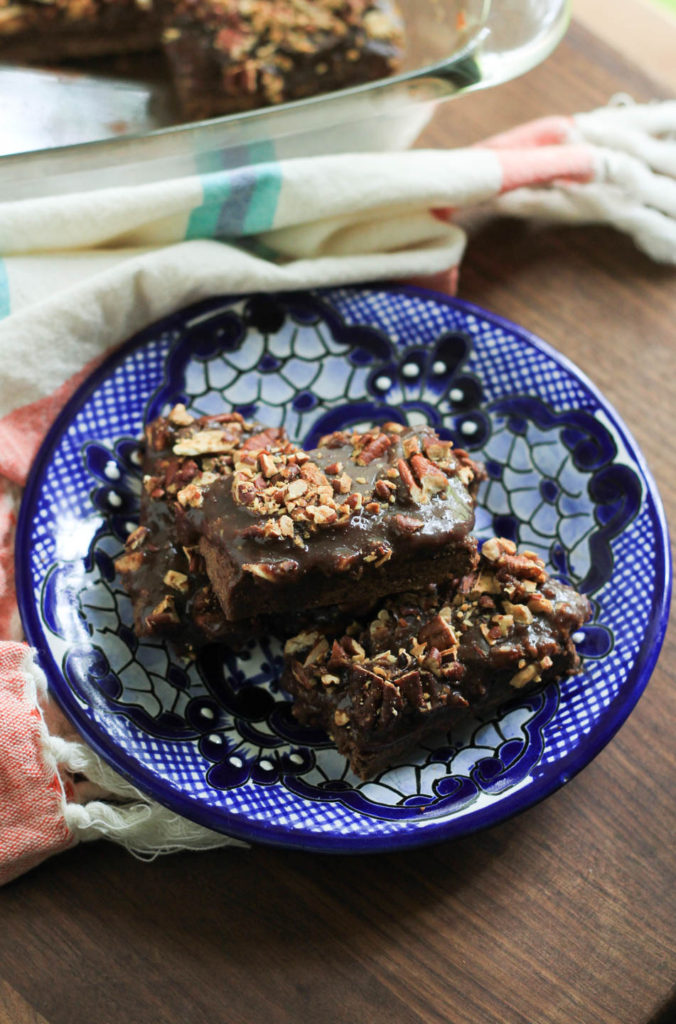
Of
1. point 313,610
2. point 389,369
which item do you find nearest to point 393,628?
point 313,610

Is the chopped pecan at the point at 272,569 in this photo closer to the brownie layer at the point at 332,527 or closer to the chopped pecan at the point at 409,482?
the brownie layer at the point at 332,527

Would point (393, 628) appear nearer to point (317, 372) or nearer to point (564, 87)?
point (317, 372)

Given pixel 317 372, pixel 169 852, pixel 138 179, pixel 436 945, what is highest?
pixel 138 179

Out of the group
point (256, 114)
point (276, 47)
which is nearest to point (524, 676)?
point (256, 114)

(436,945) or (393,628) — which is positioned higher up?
(393,628)

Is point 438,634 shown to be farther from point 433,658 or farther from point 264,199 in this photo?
point 264,199

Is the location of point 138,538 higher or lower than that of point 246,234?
lower

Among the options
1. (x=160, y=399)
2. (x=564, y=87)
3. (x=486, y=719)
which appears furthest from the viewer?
(x=564, y=87)
